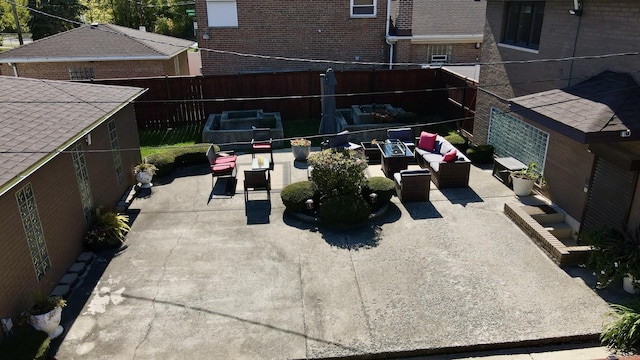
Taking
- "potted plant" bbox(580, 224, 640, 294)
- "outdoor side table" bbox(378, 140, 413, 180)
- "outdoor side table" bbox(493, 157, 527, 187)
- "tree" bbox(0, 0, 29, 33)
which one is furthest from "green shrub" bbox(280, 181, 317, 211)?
"tree" bbox(0, 0, 29, 33)

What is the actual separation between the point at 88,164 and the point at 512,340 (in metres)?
10.2

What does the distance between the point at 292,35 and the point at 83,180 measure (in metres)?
14.3

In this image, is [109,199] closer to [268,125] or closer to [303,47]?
[268,125]

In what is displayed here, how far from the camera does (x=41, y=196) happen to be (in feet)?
29.6

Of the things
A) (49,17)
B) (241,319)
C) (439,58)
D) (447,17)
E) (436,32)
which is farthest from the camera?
(49,17)

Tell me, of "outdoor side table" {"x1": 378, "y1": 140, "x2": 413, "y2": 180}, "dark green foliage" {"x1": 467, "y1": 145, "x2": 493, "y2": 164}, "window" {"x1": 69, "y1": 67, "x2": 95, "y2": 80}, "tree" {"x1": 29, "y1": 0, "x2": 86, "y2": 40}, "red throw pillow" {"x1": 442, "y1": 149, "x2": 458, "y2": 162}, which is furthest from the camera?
"tree" {"x1": 29, "y1": 0, "x2": 86, "y2": 40}

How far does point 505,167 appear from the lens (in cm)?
1393

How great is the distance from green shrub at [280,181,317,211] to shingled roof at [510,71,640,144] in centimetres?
565

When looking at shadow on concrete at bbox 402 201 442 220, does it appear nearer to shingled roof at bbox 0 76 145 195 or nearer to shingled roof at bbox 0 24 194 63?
shingled roof at bbox 0 76 145 195

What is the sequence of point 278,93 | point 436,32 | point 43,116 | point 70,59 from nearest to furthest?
point 43,116
point 278,93
point 70,59
point 436,32

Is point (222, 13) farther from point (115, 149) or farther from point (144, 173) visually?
point (115, 149)

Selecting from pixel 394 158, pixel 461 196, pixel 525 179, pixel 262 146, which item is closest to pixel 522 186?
pixel 525 179

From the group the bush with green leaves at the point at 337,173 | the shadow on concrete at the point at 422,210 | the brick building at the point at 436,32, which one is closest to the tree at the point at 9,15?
the brick building at the point at 436,32

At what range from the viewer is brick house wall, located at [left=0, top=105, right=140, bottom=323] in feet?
25.5
